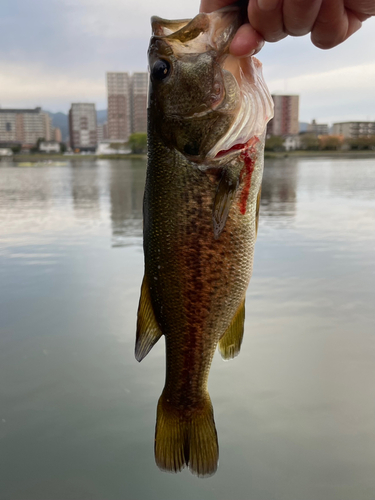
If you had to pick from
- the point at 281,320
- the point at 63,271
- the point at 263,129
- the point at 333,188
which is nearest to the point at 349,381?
the point at 281,320

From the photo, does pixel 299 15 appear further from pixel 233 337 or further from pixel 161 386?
pixel 161 386

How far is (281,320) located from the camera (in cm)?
548

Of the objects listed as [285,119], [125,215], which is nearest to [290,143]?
[285,119]

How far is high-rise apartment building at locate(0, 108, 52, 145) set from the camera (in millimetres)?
190125

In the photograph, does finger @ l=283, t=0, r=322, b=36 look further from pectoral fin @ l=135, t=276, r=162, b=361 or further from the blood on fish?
pectoral fin @ l=135, t=276, r=162, b=361

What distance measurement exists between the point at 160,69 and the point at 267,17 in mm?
464

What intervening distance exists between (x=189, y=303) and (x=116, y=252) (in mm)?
7207

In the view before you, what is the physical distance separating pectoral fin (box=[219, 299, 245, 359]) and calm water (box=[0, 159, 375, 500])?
139 cm

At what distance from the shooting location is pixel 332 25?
65.6 inches

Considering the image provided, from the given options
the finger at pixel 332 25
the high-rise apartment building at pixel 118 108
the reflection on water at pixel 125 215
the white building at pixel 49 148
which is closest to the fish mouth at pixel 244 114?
the finger at pixel 332 25

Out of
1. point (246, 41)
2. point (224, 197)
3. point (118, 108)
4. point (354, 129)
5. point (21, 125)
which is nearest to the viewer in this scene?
point (246, 41)

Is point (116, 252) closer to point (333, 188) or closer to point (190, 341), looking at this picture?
point (190, 341)

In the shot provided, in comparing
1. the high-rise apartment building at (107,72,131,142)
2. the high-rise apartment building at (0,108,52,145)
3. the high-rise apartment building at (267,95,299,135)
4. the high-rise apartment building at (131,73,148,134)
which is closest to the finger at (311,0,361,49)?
the high-rise apartment building at (267,95,299,135)

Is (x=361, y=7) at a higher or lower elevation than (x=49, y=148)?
lower
